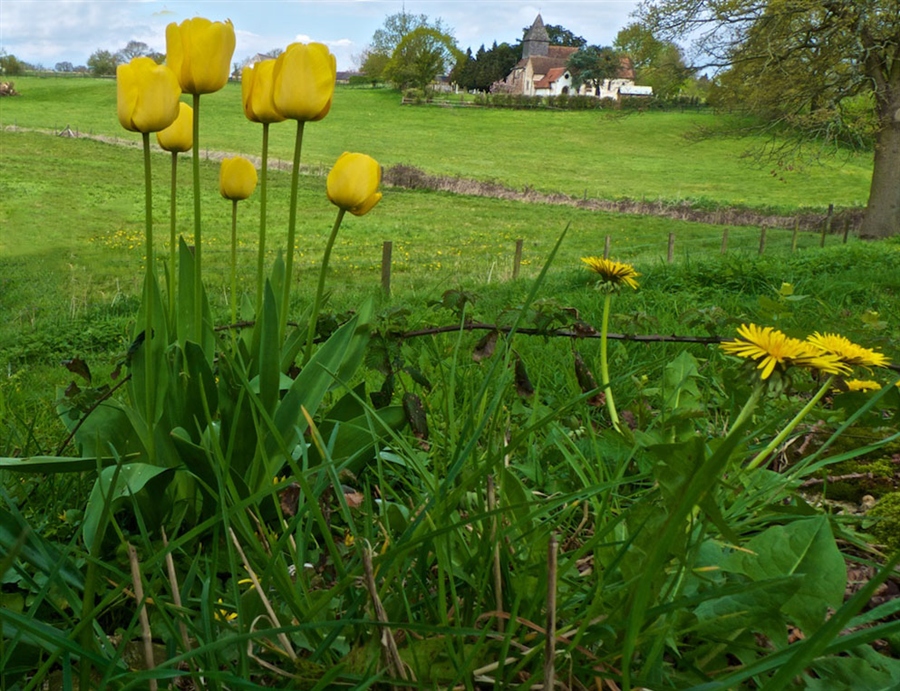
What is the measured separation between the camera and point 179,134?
156cm

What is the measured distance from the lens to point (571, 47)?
267ft

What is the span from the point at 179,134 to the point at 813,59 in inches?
661

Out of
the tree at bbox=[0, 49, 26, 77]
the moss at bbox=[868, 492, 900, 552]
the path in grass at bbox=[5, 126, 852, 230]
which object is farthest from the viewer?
the tree at bbox=[0, 49, 26, 77]

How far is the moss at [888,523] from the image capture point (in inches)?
46.8

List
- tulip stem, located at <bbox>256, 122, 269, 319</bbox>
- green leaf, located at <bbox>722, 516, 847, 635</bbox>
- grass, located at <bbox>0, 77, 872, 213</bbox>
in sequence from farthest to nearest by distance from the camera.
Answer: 1. grass, located at <bbox>0, 77, 872, 213</bbox>
2. tulip stem, located at <bbox>256, 122, 269, 319</bbox>
3. green leaf, located at <bbox>722, 516, 847, 635</bbox>

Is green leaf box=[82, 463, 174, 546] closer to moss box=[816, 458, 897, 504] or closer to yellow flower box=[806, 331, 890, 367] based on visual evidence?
yellow flower box=[806, 331, 890, 367]

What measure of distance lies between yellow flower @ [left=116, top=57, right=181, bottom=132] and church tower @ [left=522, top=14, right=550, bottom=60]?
86.1 metres

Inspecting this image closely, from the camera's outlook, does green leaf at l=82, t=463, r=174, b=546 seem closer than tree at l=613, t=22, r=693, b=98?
Yes

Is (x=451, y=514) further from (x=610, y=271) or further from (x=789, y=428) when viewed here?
(x=610, y=271)

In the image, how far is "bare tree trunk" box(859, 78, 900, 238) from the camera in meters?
15.7

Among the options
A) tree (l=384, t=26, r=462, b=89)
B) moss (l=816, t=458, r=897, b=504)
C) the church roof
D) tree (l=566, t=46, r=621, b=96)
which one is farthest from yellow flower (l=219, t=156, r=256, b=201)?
the church roof

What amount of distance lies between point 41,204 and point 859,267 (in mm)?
20458

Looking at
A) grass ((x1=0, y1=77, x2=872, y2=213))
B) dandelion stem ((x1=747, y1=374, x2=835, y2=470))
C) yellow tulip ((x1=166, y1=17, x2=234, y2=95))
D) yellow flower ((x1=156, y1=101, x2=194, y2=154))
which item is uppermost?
yellow tulip ((x1=166, y1=17, x2=234, y2=95))

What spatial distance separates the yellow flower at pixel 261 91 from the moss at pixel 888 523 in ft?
4.08
